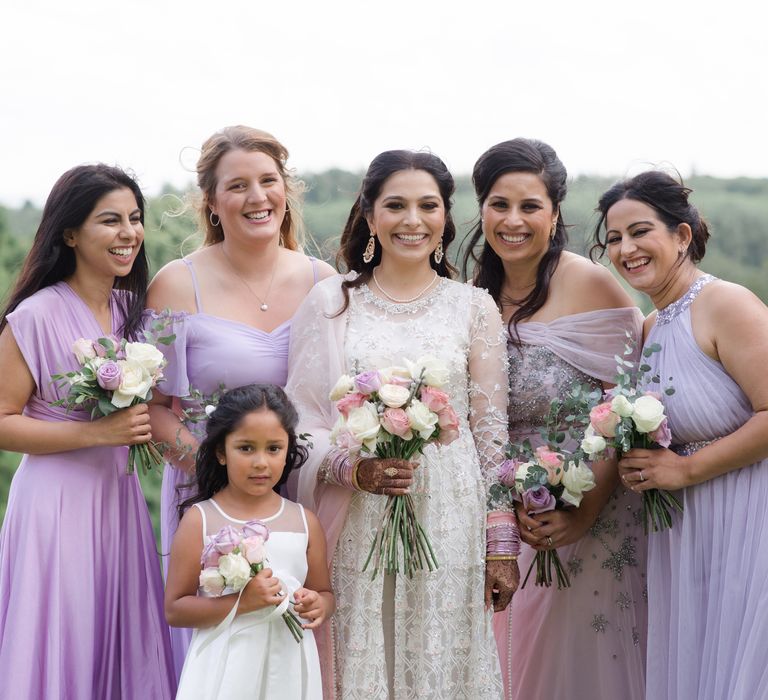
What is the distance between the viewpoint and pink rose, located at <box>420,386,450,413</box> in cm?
493

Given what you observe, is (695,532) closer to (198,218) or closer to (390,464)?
(390,464)

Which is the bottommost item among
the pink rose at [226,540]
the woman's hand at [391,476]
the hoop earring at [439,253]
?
the pink rose at [226,540]

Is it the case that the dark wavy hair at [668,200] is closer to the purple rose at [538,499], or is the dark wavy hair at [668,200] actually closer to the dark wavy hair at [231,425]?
the purple rose at [538,499]

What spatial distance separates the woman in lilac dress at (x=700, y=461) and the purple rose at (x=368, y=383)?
4.59ft

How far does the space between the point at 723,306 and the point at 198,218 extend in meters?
3.08

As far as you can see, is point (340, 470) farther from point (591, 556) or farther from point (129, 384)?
Result: point (591, 556)

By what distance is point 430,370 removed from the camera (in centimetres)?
498

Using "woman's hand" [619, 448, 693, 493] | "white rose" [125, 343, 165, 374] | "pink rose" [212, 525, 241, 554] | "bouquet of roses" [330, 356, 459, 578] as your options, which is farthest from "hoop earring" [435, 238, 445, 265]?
"pink rose" [212, 525, 241, 554]

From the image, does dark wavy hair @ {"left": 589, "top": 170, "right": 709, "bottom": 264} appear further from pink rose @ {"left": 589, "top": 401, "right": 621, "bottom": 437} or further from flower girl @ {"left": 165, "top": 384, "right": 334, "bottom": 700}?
flower girl @ {"left": 165, "top": 384, "right": 334, "bottom": 700}

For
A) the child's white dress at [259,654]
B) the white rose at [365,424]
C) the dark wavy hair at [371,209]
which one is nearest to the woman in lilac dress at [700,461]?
the dark wavy hair at [371,209]

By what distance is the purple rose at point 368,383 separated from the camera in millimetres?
4953

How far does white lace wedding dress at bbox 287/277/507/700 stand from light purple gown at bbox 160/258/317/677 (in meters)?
0.37

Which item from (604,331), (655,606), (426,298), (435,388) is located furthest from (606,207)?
(655,606)

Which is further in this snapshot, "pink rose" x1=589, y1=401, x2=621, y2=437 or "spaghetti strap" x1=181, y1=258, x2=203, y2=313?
"spaghetti strap" x1=181, y1=258, x2=203, y2=313
